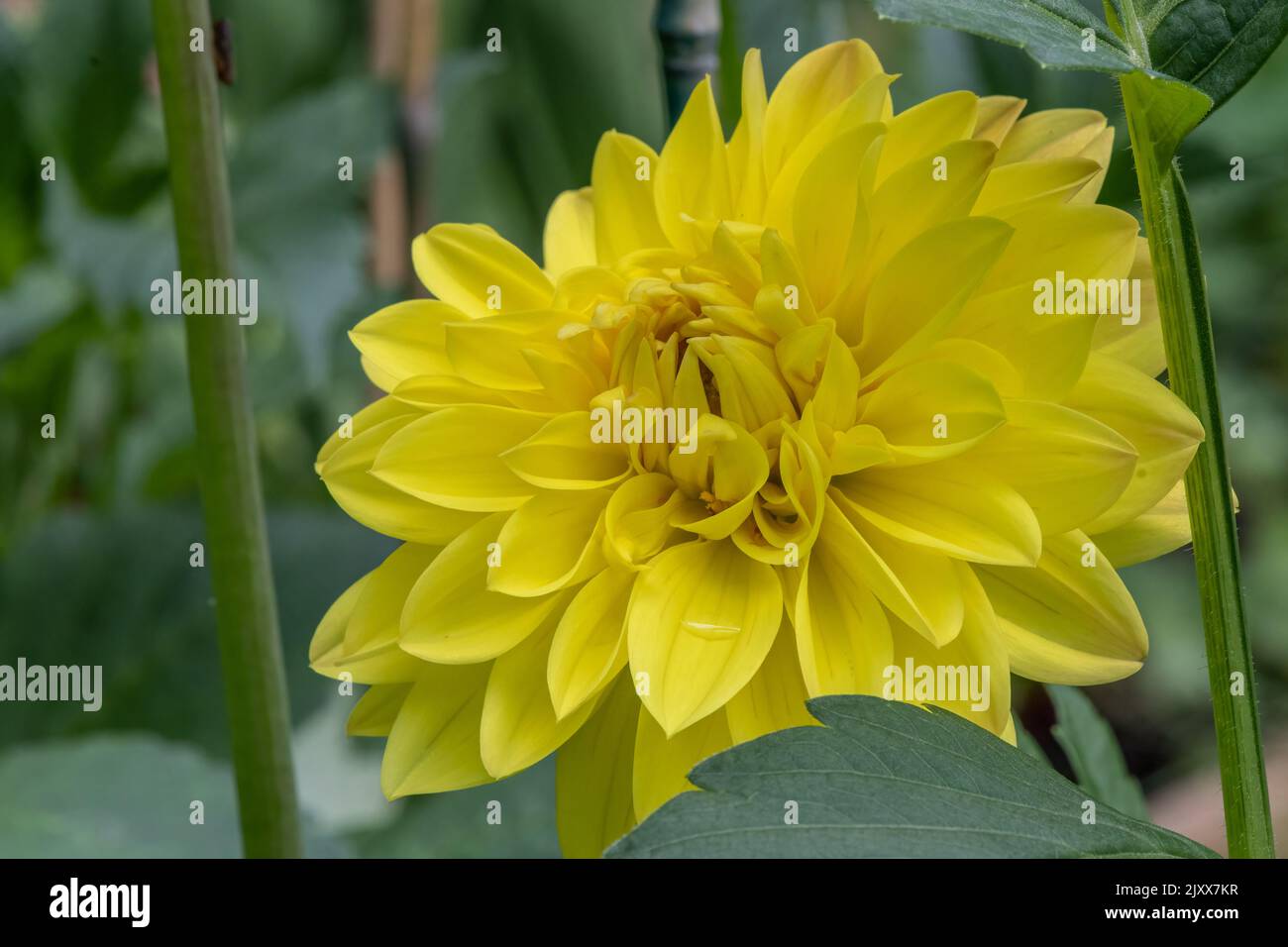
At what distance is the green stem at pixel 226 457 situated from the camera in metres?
0.29

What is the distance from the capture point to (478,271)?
0.29 meters

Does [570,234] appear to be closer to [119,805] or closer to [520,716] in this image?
[520,716]

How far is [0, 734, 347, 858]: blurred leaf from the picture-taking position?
0.45 metres

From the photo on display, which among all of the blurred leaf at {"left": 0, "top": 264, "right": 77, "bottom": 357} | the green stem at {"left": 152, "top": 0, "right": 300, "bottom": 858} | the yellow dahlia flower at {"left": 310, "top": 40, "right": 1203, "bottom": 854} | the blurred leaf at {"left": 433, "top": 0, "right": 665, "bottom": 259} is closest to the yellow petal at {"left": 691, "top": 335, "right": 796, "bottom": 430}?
the yellow dahlia flower at {"left": 310, "top": 40, "right": 1203, "bottom": 854}

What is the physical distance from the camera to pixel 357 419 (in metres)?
0.29

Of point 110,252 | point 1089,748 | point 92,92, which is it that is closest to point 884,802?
point 1089,748

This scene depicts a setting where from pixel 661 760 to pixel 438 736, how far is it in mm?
52

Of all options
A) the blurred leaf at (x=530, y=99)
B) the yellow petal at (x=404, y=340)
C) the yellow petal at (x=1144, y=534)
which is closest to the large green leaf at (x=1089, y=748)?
the yellow petal at (x=1144, y=534)

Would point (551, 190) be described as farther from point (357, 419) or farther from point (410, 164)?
point (357, 419)

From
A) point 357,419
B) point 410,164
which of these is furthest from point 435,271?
point 410,164

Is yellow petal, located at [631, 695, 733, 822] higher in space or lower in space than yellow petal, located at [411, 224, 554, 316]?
lower

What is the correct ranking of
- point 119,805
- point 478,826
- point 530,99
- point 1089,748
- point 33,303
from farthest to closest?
point 530,99, point 33,303, point 478,826, point 119,805, point 1089,748

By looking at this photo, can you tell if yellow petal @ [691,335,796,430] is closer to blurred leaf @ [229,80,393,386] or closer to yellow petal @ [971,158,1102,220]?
yellow petal @ [971,158,1102,220]
